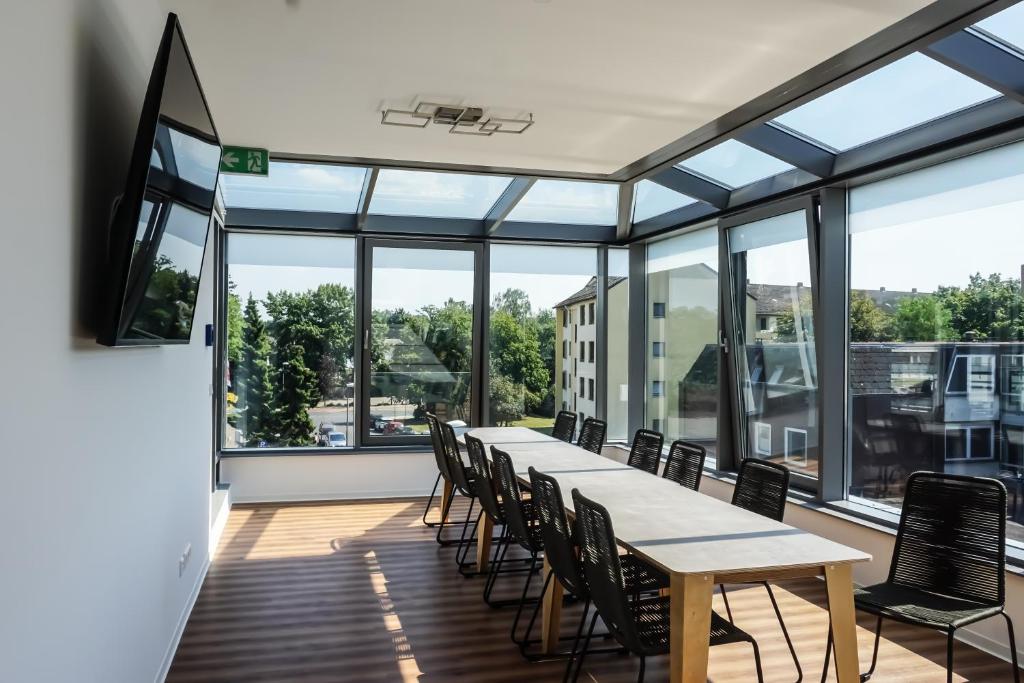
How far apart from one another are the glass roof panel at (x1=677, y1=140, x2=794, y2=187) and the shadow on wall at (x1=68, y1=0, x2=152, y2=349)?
4942 millimetres

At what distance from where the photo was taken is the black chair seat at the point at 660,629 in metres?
3.29

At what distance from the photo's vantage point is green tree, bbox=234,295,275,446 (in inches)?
350

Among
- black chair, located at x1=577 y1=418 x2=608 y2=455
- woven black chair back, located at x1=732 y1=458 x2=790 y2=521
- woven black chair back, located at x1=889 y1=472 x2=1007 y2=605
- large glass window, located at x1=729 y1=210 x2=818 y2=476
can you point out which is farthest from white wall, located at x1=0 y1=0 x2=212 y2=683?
large glass window, located at x1=729 y1=210 x2=818 y2=476

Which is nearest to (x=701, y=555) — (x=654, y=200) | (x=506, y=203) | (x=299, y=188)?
(x=506, y=203)

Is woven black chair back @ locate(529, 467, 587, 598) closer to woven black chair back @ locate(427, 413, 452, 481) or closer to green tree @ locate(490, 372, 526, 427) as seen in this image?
woven black chair back @ locate(427, 413, 452, 481)

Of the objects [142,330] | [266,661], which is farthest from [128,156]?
[266,661]

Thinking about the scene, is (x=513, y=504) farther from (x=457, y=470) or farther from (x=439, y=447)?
(x=439, y=447)

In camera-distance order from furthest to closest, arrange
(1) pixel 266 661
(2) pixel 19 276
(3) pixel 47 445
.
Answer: (1) pixel 266 661 → (3) pixel 47 445 → (2) pixel 19 276

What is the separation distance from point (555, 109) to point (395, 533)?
424 centimetres

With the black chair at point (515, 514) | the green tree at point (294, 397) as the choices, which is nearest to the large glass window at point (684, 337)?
the black chair at point (515, 514)

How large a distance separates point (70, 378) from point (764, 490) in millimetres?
3671

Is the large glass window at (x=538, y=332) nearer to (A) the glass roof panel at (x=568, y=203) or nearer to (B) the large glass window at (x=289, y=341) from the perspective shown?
(A) the glass roof panel at (x=568, y=203)

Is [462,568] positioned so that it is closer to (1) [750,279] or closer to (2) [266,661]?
(2) [266,661]

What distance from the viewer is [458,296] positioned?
957 centimetres
